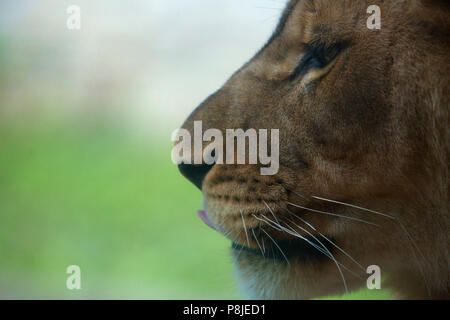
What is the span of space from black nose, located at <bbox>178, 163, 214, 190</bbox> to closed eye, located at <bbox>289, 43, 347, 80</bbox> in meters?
0.22

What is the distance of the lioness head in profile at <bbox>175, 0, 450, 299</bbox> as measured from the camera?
781mm

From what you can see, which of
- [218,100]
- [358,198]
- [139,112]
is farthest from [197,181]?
[139,112]

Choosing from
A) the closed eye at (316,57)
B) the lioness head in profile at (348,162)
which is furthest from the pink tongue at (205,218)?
the closed eye at (316,57)

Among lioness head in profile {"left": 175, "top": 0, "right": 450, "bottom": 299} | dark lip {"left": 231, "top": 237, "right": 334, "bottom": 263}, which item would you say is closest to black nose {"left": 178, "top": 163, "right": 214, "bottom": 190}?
lioness head in profile {"left": 175, "top": 0, "right": 450, "bottom": 299}

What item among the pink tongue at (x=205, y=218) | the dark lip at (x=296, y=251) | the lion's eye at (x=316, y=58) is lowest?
the dark lip at (x=296, y=251)

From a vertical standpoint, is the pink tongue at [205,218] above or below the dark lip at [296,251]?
above

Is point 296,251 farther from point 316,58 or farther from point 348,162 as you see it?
point 316,58

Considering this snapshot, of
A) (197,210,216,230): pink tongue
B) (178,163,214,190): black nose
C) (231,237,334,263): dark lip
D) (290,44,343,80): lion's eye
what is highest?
(290,44,343,80): lion's eye

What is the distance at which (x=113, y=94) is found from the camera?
135cm

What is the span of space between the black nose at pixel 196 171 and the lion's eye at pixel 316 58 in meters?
0.22

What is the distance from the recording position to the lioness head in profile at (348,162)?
0.78 meters

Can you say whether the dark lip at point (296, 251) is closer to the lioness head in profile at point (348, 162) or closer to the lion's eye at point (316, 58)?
the lioness head in profile at point (348, 162)

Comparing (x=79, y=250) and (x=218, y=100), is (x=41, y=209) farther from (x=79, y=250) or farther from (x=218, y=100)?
(x=218, y=100)

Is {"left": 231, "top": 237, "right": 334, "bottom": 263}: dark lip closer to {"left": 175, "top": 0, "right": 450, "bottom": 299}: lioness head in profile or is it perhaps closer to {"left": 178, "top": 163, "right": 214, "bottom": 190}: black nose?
{"left": 175, "top": 0, "right": 450, "bottom": 299}: lioness head in profile
